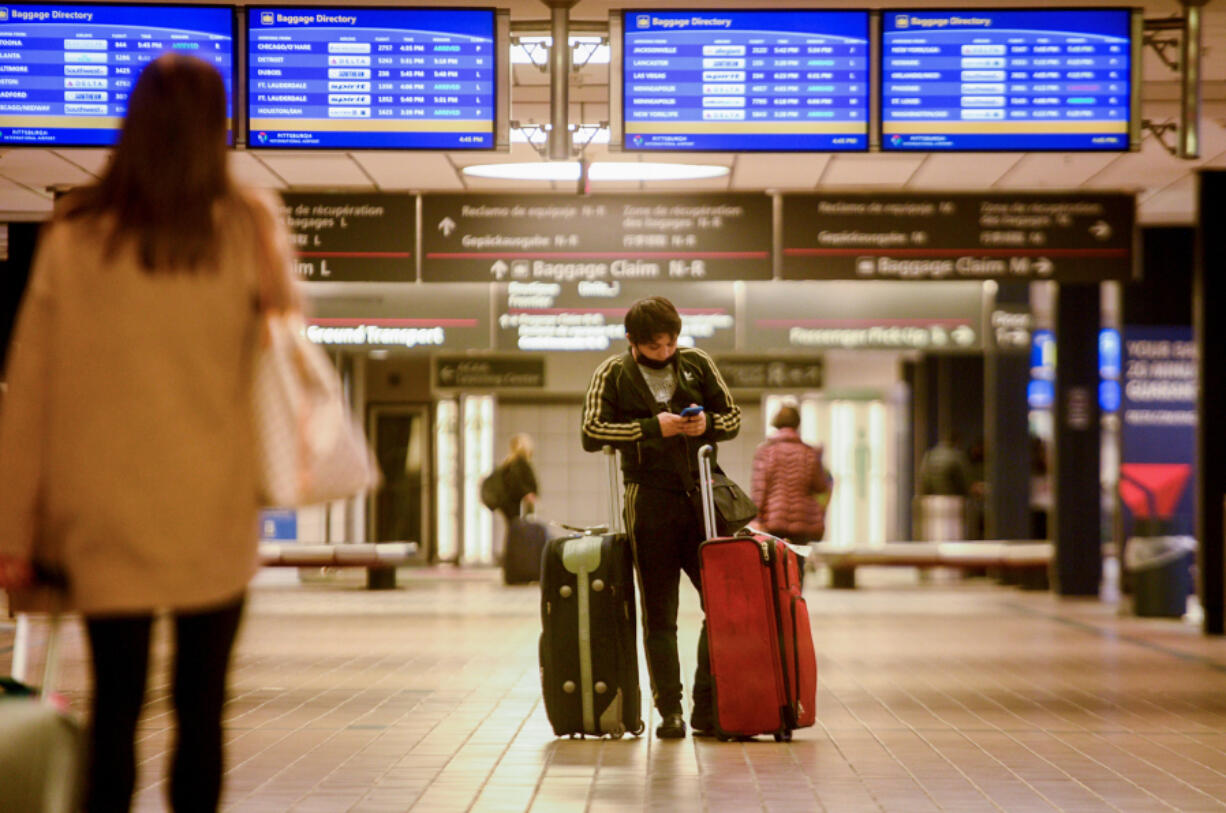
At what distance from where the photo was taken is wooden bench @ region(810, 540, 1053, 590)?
57.0ft

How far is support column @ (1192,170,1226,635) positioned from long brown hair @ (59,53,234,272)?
34.9 feet

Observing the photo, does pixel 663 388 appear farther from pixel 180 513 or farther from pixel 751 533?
pixel 180 513

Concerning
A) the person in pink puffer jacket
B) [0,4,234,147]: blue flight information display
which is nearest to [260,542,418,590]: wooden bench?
the person in pink puffer jacket

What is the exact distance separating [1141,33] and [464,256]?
4796 millimetres

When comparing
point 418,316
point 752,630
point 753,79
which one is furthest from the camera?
point 418,316

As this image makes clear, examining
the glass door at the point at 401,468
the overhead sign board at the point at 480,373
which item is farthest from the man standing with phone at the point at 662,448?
the glass door at the point at 401,468

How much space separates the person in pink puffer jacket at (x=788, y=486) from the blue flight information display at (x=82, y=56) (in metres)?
5.25

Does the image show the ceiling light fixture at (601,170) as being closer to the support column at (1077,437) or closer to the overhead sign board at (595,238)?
the overhead sign board at (595,238)

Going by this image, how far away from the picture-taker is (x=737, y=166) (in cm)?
1151

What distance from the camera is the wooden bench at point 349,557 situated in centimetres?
1711

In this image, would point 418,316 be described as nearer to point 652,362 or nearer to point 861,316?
point 861,316

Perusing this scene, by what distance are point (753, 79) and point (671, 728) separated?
318 centimetres

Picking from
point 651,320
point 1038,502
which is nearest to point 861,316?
point 1038,502

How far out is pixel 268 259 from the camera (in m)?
2.84
